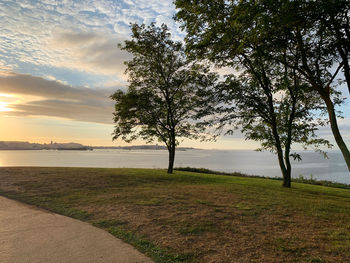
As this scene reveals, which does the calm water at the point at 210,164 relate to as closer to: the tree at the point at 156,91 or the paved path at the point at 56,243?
the tree at the point at 156,91

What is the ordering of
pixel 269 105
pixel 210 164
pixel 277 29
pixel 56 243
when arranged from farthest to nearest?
pixel 210 164 < pixel 269 105 < pixel 277 29 < pixel 56 243

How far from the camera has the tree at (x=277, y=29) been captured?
8.06 m

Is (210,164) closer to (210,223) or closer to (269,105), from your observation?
(269,105)

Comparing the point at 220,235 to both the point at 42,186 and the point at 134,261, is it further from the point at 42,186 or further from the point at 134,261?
the point at 42,186

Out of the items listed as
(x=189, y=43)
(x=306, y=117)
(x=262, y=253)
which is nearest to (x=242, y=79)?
(x=306, y=117)

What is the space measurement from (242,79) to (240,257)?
13.6 metres

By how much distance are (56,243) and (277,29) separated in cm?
1062

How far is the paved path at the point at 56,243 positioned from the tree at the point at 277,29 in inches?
328

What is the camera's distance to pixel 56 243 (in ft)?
17.4

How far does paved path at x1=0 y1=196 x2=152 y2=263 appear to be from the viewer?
4613mm

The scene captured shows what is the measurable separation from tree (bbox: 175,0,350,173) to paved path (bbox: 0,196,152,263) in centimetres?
833

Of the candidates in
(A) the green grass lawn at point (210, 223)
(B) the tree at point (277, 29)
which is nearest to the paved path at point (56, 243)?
(A) the green grass lawn at point (210, 223)

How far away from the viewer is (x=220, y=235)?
5.92 metres

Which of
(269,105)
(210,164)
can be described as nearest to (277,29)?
(269,105)
